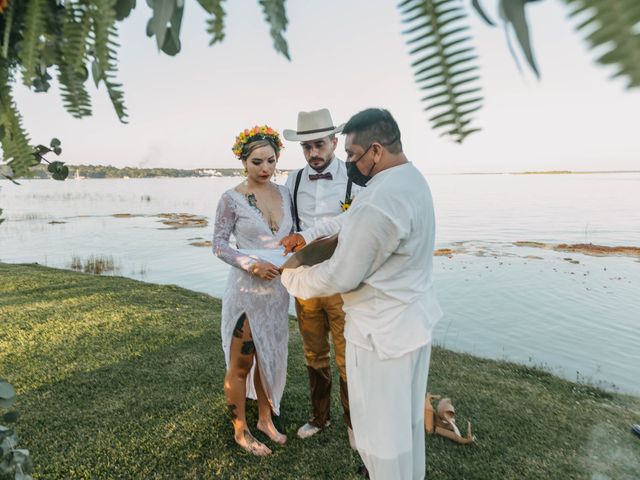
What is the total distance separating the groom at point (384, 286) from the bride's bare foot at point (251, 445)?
138cm

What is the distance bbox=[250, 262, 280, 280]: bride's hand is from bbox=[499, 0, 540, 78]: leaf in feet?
8.93

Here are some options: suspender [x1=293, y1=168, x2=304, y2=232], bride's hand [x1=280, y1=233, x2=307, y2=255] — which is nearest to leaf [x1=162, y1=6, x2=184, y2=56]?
bride's hand [x1=280, y1=233, x2=307, y2=255]

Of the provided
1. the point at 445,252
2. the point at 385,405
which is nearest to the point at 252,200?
the point at 385,405

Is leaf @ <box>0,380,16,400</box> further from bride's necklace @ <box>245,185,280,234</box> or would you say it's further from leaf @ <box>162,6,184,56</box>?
bride's necklace @ <box>245,185,280,234</box>

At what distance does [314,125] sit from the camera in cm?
332

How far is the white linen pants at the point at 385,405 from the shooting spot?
6.83ft

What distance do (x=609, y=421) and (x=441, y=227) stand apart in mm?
26818

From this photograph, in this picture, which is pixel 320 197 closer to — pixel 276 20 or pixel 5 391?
pixel 5 391

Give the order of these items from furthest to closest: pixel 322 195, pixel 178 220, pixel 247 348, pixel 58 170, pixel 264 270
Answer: pixel 178 220, pixel 322 195, pixel 247 348, pixel 264 270, pixel 58 170

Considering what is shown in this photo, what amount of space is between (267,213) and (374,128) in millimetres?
1425

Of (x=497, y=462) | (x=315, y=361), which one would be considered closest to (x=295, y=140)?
(x=315, y=361)

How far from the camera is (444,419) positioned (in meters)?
3.66

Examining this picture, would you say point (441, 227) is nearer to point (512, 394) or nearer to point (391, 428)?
point (512, 394)

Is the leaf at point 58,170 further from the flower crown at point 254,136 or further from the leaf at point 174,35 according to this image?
the flower crown at point 254,136
